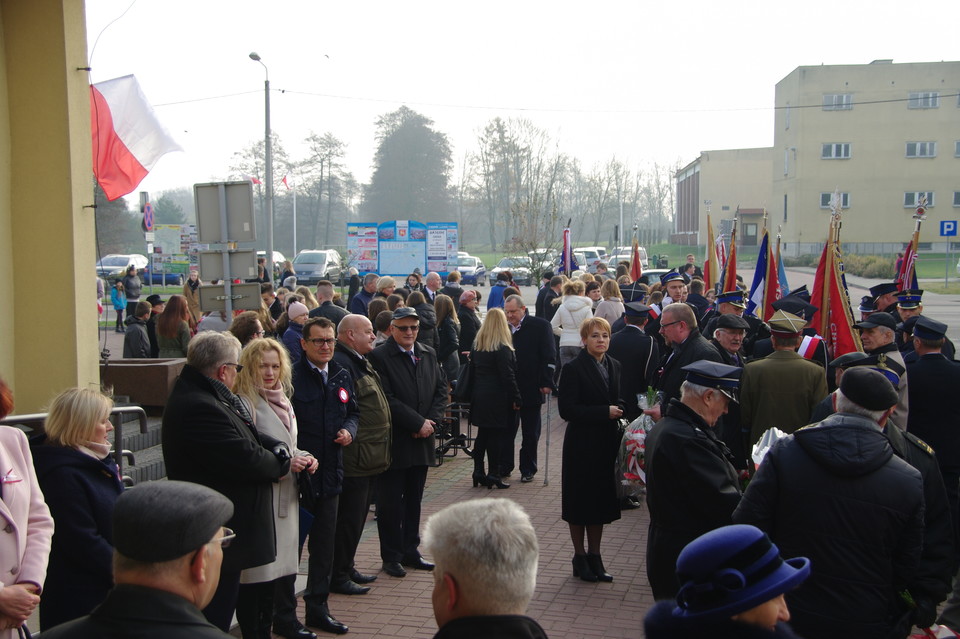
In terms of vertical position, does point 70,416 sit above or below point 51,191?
below

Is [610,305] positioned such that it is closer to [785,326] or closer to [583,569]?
[785,326]

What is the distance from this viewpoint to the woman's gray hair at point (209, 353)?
464 centimetres

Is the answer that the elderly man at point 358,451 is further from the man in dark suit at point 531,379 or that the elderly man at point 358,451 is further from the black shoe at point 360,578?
the man in dark suit at point 531,379

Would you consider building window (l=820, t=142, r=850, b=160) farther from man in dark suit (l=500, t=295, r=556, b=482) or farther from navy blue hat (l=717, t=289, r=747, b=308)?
man in dark suit (l=500, t=295, r=556, b=482)

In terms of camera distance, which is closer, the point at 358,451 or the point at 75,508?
the point at 75,508

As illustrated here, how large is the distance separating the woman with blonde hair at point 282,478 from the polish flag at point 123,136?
405 centimetres

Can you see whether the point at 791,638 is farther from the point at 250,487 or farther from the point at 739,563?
the point at 250,487

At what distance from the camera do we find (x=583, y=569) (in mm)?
6773

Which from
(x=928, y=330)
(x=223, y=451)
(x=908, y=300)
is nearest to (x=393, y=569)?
(x=223, y=451)

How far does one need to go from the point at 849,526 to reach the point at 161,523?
2845 mm

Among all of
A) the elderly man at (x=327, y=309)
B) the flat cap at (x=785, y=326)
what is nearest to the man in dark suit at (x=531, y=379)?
the elderly man at (x=327, y=309)

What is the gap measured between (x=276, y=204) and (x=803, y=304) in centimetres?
7677

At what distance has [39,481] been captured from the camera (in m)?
4.02

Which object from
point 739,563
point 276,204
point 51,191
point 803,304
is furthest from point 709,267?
point 276,204
